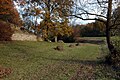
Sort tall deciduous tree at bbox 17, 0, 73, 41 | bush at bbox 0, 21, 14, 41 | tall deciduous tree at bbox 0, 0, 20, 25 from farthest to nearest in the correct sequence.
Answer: bush at bbox 0, 21, 14, 41, tall deciduous tree at bbox 0, 0, 20, 25, tall deciduous tree at bbox 17, 0, 73, 41

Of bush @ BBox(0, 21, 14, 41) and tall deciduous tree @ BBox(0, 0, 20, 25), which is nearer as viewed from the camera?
tall deciduous tree @ BBox(0, 0, 20, 25)

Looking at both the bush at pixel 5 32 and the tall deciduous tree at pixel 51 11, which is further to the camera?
the bush at pixel 5 32

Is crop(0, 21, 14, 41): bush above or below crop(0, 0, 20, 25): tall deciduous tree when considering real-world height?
below

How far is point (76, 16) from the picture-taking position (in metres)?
17.8

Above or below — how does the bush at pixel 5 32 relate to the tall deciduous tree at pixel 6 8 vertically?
below

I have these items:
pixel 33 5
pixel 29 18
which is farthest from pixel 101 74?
pixel 29 18

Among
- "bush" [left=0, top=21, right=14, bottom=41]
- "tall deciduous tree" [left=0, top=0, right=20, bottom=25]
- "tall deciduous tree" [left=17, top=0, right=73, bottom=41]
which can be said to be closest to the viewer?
"tall deciduous tree" [left=17, top=0, right=73, bottom=41]

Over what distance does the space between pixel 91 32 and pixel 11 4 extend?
3969cm

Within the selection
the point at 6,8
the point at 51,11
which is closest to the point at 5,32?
the point at 6,8

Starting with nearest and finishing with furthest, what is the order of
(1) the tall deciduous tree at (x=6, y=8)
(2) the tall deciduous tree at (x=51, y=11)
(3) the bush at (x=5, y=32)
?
(2) the tall deciduous tree at (x=51, y=11) → (1) the tall deciduous tree at (x=6, y=8) → (3) the bush at (x=5, y=32)

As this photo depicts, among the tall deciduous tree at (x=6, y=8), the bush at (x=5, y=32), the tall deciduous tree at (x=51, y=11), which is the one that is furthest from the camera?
the bush at (x=5, y=32)

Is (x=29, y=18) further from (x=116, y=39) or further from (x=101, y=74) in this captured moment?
(x=101, y=74)

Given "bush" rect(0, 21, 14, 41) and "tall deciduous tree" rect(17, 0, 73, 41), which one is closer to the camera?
"tall deciduous tree" rect(17, 0, 73, 41)

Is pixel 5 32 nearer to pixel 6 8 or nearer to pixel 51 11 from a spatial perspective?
pixel 6 8
